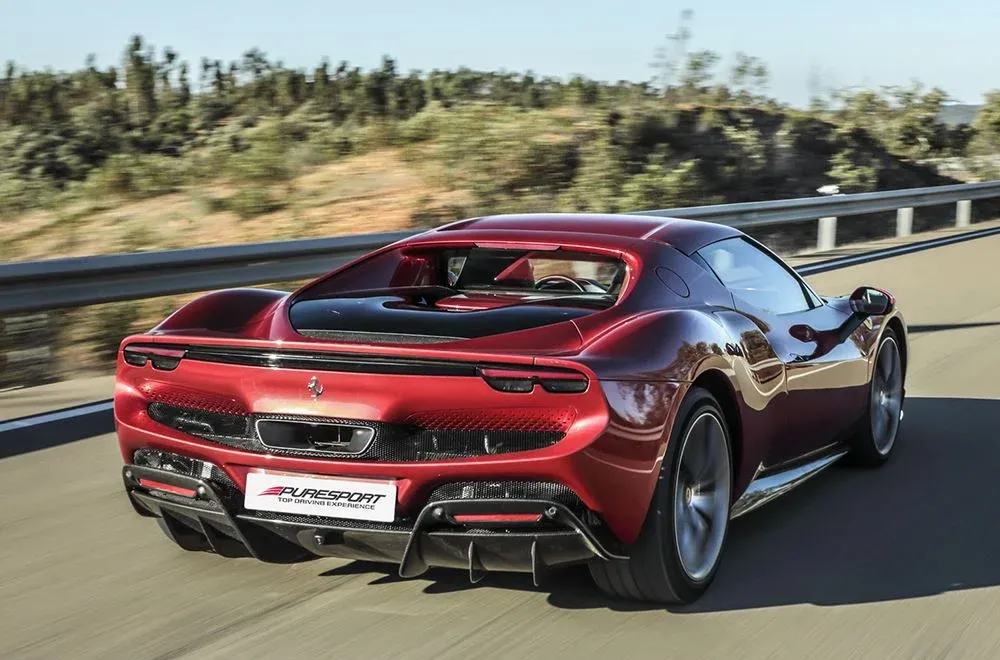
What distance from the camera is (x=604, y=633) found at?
3.99 metres

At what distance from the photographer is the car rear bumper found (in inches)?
151

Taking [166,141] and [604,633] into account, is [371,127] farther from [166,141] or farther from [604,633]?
[604,633]

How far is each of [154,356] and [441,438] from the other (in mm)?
1047

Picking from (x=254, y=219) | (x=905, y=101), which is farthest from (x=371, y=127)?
(x=905, y=101)

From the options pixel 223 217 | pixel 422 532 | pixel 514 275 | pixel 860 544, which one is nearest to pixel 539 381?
pixel 422 532

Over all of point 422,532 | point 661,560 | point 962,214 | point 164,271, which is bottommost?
point 962,214

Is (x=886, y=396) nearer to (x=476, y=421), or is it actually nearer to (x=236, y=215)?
(x=476, y=421)

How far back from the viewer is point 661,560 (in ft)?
13.3

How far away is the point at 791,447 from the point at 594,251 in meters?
1.18

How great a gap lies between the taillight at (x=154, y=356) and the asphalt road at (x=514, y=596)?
0.72m

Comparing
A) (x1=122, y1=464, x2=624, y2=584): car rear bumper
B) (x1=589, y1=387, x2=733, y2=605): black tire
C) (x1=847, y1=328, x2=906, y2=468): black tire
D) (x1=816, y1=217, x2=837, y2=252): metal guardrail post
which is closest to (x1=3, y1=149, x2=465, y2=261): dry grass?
(x1=816, y1=217, x2=837, y2=252): metal guardrail post

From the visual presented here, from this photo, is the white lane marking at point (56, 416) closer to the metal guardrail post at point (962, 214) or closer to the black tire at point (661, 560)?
the black tire at point (661, 560)

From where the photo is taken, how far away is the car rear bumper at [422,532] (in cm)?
384

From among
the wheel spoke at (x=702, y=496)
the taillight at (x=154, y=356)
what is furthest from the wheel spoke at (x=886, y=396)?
the taillight at (x=154, y=356)
